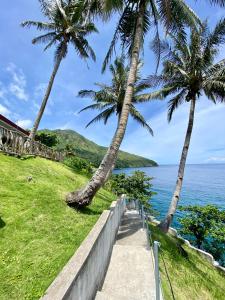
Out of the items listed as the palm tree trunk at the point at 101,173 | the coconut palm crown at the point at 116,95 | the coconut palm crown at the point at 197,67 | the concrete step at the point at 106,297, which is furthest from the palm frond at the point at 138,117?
the concrete step at the point at 106,297

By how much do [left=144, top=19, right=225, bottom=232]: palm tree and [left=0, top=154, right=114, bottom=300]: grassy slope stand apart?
7786mm

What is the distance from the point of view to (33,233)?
5000mm

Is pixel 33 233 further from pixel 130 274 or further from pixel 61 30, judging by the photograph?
pixel 61 30

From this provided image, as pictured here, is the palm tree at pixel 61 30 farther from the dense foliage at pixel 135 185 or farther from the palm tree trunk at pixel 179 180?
the dense foliage at pixel 135 185

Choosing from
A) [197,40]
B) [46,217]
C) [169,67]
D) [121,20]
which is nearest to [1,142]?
[46,217]

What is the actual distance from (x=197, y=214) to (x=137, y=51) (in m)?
15.4

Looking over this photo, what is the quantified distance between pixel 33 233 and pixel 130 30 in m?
10.3

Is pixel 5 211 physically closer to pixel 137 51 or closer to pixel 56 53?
pixel 137 51

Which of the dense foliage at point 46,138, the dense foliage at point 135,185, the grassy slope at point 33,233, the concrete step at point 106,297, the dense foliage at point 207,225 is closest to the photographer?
the grassy slope at point 33,233

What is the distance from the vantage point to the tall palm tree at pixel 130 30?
7.57m

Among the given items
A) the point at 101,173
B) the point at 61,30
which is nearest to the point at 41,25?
the point at 61,30

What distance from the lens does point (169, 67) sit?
46.2 feet

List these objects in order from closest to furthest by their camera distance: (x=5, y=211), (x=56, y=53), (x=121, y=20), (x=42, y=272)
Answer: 1. (x=42, y=272)
2. (x=5, y=211)
3. (x=121, y=20)
4. (x=56, y=53)

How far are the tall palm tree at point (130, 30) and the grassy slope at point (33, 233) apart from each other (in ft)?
2.94
